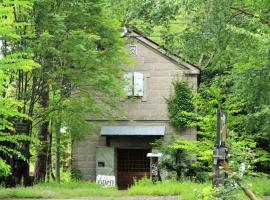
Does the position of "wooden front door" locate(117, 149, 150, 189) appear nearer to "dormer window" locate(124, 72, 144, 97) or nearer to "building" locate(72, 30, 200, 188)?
"building" locate(72, 30, 200, 188)

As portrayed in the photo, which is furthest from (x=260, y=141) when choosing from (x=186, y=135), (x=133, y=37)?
(x=133, y=37)

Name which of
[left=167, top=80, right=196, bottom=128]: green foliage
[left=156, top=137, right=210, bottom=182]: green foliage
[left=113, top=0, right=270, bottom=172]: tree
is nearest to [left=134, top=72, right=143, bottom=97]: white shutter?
[left=167, top=80, right=196, bottom=128]: green foliage

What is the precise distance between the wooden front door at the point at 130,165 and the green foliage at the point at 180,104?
2.17 metres

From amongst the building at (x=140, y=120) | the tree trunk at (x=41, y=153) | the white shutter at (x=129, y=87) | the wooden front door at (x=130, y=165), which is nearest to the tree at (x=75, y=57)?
the tree trunk at (x=41, y=153)

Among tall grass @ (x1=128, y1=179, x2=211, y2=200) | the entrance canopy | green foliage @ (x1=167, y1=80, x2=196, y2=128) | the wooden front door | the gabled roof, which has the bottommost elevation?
tall grass @ (x1=128, y1=179, x2=211, y2=200)

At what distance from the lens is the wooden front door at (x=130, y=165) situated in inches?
974

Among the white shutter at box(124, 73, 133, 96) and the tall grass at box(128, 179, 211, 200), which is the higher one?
the white shutter at box(124, 73, 133, 96)

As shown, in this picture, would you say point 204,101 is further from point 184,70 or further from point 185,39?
point 185,39

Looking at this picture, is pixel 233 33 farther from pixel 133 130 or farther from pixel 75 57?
pixel 133 130

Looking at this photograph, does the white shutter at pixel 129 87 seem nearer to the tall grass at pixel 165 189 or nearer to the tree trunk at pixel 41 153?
the tree trunk at pixel 41 153

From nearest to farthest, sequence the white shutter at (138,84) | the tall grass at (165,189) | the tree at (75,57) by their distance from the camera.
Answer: the tall grass at (165,189) < the tree at (75,57) < the white shutter at (138,84)

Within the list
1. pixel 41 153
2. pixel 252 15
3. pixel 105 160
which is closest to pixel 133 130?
pixel 105 160

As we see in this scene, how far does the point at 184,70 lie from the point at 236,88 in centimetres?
1049

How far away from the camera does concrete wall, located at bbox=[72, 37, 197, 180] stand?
80.6 feet
